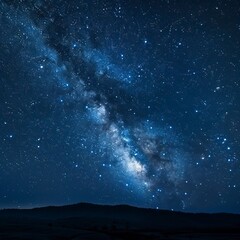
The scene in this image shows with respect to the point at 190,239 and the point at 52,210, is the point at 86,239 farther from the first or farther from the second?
the point at 52,210

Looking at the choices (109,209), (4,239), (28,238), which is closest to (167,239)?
(28,238)

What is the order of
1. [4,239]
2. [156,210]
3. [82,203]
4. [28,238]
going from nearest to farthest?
[4,239], [28,238], [156,210], [82,203]

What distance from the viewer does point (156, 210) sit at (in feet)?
252

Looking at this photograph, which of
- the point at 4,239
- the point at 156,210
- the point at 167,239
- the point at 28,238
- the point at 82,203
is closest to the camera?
the point at 4,239

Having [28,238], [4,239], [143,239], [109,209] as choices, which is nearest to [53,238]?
[28,238]

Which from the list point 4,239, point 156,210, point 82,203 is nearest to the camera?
point 4,239

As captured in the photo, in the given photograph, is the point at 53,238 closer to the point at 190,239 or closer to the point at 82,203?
the point at 190,239

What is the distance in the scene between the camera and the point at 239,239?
67.1 feet

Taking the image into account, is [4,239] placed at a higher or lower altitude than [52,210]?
lower

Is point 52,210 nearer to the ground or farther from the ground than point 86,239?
farther from the ground

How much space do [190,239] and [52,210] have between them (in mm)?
66199

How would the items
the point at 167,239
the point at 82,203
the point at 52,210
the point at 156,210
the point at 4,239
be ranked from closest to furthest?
the point at 4,239 → the point at 167,239 → the point at 156,210 → the point at 52,210 → the point at 82,203

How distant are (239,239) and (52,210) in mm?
68743

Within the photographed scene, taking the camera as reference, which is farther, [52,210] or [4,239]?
[52,210]
